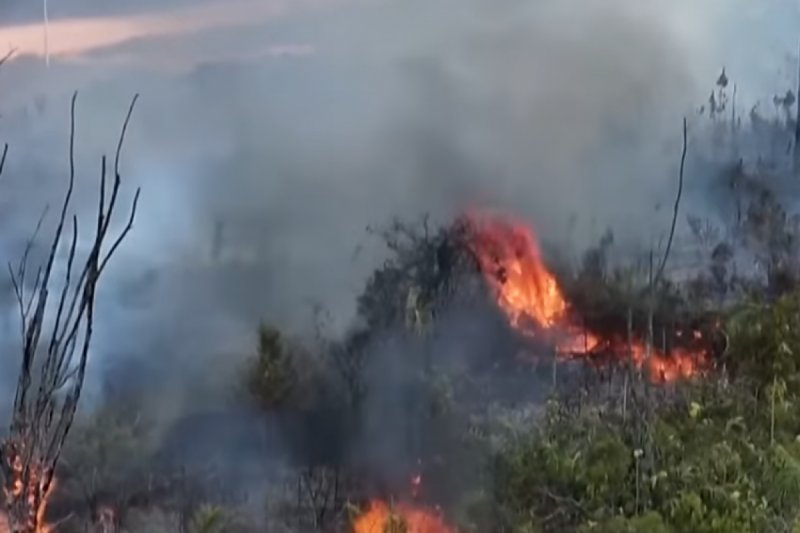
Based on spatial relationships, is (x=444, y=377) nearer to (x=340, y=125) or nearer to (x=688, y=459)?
(x=340, y=125)

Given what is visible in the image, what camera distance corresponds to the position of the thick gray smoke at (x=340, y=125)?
4219mm

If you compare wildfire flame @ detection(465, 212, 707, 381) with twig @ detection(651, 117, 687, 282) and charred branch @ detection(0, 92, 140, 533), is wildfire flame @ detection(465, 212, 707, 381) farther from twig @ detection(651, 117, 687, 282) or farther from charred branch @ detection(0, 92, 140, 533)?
charred branch @ detection(0, 92, 140, 533)

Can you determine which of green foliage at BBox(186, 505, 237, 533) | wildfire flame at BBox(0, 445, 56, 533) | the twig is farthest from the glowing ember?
wildfire flame at BBox(0, 445, 56, 533)

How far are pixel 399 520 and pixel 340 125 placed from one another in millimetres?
1510

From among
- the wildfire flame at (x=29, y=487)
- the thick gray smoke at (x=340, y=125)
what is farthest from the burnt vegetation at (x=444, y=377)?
the wildfire flame at (x=29, y=487)

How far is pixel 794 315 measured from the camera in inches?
141

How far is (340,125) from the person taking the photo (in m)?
4.32

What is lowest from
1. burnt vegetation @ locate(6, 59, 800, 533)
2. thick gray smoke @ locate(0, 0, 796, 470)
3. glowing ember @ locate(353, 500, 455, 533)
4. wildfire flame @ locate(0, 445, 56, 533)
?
glowing ember @ locate(353, 500, 455, 533)

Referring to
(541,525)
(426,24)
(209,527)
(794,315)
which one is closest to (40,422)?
(541,525)

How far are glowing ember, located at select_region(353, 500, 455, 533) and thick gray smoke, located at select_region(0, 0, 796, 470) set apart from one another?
71 cm

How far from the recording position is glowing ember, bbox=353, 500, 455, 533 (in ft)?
12.7

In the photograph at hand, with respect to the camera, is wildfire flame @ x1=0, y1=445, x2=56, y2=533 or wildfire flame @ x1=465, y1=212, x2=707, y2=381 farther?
wildfire flame @ x1=465, y1=212, x2=707, y2=381

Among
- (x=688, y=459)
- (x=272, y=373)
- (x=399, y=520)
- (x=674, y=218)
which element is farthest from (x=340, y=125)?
(x=688, y=459)

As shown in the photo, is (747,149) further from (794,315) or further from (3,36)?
(3,36)
